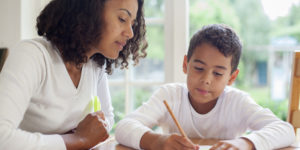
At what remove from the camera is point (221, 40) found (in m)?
1.12

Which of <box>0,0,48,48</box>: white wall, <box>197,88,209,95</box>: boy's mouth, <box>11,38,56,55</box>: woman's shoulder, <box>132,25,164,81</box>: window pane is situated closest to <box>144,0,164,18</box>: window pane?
<box>132,25,164,81</box>: window pane

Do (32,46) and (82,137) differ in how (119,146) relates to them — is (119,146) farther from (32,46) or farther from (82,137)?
(32,46)

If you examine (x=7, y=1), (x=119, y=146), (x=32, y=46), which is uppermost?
(x=7, y=1)

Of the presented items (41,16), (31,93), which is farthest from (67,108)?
(41,16)

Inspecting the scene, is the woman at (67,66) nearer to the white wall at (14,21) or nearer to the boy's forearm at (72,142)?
the boy's forearm at (72,142)

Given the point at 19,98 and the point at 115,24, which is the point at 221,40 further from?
the point at 19,98

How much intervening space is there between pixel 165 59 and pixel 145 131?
A: 969 mm

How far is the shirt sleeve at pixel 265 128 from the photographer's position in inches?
35.4

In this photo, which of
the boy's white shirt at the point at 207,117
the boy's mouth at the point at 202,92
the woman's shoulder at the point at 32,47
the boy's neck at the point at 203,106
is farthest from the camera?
the boy's neck at the point at 203,106

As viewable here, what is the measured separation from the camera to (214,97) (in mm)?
1153

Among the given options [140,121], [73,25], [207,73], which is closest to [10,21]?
[73,25]

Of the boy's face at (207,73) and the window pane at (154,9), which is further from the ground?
the window pane at (154,9)

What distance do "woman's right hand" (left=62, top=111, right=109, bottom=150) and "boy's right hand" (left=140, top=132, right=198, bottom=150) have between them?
4.8 inches

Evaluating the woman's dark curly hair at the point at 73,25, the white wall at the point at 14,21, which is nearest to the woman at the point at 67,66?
the woman's dark curly hair at the point at 73,25
